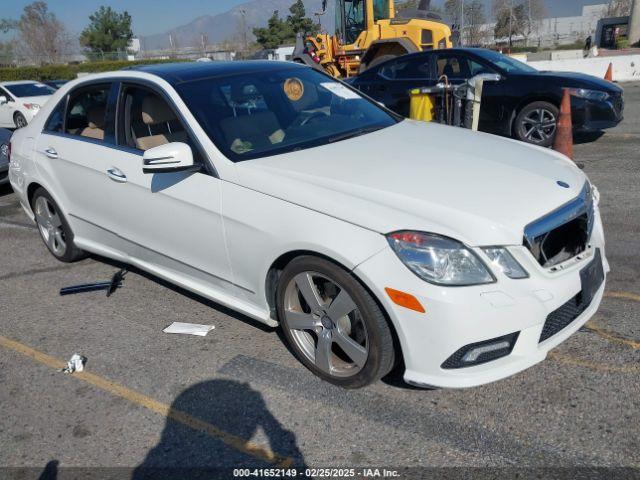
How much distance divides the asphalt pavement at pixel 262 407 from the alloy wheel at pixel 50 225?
1168 millimetres

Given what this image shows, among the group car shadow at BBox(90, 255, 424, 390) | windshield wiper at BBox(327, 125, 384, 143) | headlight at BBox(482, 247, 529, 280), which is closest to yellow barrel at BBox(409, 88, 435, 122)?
windshield wiper at BBox(327, 125, 384, 143)

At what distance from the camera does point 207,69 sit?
4250mm

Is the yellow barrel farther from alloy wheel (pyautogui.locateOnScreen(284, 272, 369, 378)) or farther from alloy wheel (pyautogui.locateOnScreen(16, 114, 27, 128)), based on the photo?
alloy wheel (pyautogui.locateOnScreen(16, 114, 27, 128))

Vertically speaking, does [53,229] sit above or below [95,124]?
below

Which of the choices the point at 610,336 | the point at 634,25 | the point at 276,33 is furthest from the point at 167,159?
the point at 276,33

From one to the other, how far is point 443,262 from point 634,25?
50294mm

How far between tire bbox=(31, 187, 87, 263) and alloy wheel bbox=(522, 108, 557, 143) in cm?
653

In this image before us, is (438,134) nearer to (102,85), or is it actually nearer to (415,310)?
(415,310)

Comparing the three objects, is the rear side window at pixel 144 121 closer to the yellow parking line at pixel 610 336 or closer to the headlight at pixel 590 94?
the yellow parking line at pixel 610 336

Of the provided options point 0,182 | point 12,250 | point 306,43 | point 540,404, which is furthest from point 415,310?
point 306,43

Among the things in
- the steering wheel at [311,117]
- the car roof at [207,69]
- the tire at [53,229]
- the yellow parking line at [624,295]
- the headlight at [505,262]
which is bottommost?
the yellow parking line at [624,295]

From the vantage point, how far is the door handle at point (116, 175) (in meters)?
4.07

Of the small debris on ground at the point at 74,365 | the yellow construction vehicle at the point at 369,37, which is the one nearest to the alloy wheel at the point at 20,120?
the yellow construction vehicle at the point at 369,37

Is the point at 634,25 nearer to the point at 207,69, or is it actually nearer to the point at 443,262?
the point at 207,69
